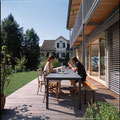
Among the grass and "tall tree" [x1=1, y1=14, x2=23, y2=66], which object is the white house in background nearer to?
"tall tree" [x1=1, y1=14, x2=23, y2=66]

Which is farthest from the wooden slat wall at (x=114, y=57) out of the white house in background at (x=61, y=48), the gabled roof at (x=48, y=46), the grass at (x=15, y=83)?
the gabled roof at (x=48, y=46)

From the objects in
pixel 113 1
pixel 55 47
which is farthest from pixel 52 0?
pixel 55 47

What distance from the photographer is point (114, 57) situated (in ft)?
15.5

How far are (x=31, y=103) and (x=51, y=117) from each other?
105cm

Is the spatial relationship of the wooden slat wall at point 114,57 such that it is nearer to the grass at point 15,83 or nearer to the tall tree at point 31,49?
the grass at point 15,83

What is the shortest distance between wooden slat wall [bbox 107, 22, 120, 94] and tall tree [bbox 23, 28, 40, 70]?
82.5ft

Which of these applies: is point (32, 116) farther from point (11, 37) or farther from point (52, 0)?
point (11, 37)

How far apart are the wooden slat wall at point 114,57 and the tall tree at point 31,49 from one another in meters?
25.2

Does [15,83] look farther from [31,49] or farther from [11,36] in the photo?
[31,49]

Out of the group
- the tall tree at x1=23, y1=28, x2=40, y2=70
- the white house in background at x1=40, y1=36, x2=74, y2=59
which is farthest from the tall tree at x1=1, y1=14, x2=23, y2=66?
the white house in background at x1=40, y1=36, x2=74, y2=59

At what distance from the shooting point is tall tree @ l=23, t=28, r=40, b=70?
28.8 m

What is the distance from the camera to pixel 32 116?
2.59 metres

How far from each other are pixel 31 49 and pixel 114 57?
89.0ft

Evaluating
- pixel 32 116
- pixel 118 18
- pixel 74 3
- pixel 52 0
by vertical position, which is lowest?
pixel 32 116
